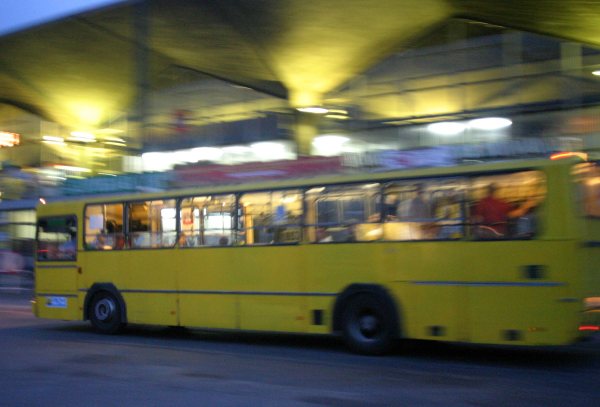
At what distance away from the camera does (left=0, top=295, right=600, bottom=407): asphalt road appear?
6449mm

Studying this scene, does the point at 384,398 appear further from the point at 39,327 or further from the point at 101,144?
the point at 101,144

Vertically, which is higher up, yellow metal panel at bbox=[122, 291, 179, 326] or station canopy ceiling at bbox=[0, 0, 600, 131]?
station canopy ceiling at bbox=[0, 0, 600, 131]

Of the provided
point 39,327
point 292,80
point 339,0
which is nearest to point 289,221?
point 39,327

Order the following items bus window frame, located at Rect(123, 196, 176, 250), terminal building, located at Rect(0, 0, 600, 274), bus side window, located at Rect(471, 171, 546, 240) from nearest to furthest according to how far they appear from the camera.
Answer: bus side window, located at Rect(471, 171, 546, 240) < bus window frame, located at Rect(123, 196, 176, 250) < terminal building, located at Rect(0, 0, 600, 274)

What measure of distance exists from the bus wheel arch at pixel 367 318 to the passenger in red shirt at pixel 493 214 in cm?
168

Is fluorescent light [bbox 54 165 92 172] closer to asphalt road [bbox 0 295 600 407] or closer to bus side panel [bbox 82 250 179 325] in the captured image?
bus side panel [bbox 82 250 179 325]

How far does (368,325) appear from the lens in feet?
30.5

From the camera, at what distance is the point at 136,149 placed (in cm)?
2514

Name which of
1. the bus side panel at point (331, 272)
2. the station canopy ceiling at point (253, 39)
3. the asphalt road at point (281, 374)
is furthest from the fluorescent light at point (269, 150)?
the bus side panel at point (331, 272)

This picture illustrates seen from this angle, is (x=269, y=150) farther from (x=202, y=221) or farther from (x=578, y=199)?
(x=578, y=199)

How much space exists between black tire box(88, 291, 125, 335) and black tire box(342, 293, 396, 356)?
5.06 meters

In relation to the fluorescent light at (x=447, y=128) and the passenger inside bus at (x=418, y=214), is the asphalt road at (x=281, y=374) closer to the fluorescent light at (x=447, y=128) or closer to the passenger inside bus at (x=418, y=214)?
the passenger inside bus at (x=418, y=214)

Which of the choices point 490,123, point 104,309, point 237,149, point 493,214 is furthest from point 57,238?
point 490,123

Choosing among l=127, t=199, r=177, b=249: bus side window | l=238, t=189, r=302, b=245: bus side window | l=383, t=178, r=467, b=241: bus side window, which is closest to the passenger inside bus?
l=383, t=178, r=467, b=241: bus side window
